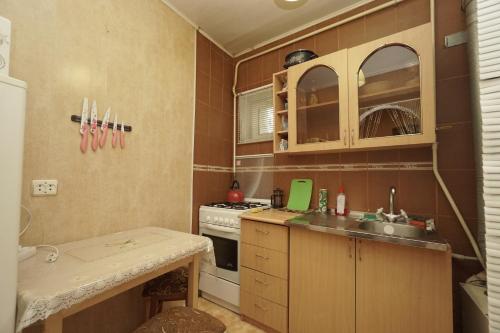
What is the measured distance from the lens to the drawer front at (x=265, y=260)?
1611 mm

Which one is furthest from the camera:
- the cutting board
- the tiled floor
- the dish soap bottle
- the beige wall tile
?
the cutting board

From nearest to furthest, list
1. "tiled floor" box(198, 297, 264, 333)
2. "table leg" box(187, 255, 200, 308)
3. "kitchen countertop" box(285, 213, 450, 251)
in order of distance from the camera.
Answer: "kitchen countertop" box(285, 213, 450, 251), "table leg" box(187, 255, 200, 308), "tiled floor" box(198, 297, 264, 333)

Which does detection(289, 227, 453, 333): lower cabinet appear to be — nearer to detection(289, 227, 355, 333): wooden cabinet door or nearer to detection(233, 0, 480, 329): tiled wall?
detection(289, 227, 355, 333): wooden cabinet door

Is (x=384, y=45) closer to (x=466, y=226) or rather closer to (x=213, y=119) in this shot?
(x=466, y=226)

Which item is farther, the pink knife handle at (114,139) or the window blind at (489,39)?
the pink knife handle at (114,139)

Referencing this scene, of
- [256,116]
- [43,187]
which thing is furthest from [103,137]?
[256,116]

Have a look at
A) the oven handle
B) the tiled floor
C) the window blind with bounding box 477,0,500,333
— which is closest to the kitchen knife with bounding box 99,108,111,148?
the oven handle

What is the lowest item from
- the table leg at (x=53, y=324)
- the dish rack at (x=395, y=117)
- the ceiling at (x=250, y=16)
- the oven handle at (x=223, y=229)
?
the table leg at (x=53, y=324)

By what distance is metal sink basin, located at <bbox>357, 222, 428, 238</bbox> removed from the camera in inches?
56.0

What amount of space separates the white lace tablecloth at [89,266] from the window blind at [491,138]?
1272 millimetres

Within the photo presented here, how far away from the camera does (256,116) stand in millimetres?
2555

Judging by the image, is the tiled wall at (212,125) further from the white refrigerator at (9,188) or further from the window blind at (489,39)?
the window blind at (489,39)

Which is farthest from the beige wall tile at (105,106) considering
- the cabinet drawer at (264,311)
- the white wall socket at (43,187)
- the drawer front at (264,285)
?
the cabinet drawer at (264,311)

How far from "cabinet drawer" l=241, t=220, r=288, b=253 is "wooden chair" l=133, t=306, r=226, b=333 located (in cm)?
74
